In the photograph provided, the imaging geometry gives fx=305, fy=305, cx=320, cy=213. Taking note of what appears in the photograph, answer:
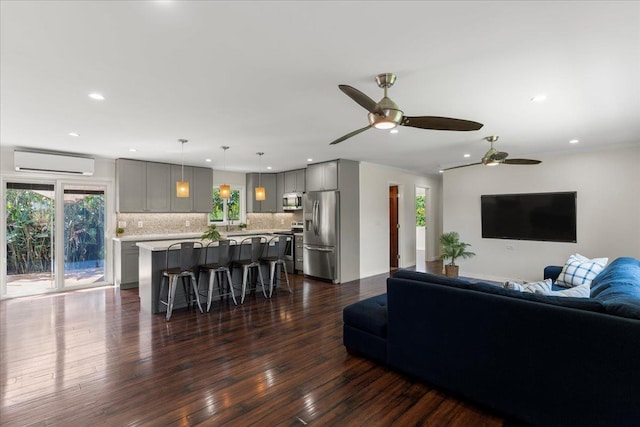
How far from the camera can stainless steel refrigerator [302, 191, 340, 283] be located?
20.6 feet

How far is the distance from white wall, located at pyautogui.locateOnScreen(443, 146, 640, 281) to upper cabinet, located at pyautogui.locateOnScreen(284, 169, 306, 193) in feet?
11.3

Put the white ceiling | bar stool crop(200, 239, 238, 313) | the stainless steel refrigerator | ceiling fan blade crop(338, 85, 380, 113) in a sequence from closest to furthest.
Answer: the white ceiling
ceiling fan blade crop(338, 85, 380, 113)
bar stool crop(200, 239, 238, 313)
the stainless steel refrigerator

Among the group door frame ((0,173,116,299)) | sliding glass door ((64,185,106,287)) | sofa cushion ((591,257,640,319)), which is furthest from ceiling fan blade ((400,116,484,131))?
sliding glass door ((64,185,106,287))

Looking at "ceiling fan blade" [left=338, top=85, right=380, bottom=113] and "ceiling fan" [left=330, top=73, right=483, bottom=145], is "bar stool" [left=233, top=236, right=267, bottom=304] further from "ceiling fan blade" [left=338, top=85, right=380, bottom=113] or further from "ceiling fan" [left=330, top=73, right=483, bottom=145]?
"ceiling fan blade" [left=338, top=85, right=380, bottom=113]

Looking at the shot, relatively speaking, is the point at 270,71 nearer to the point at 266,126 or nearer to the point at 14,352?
the point at 266,126

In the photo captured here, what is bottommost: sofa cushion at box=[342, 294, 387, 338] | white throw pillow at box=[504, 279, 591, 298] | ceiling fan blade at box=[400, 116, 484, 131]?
sofa cushion at box=[342, 294, 387, 338]

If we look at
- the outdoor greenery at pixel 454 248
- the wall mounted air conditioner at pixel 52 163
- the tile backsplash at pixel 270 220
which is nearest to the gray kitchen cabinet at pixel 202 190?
the tile backsplash at pixel 270 220

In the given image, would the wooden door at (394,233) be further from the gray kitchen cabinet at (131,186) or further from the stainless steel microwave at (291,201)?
the gray kitchen cabinet at (131,186)

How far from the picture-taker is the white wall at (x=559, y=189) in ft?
16.6

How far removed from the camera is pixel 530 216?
5.91 metres

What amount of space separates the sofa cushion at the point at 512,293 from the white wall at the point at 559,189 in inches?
176

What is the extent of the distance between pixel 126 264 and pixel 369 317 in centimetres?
512

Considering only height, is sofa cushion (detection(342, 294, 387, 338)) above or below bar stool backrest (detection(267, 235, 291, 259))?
below

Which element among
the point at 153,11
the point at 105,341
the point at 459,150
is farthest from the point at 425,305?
the point at 459,150
